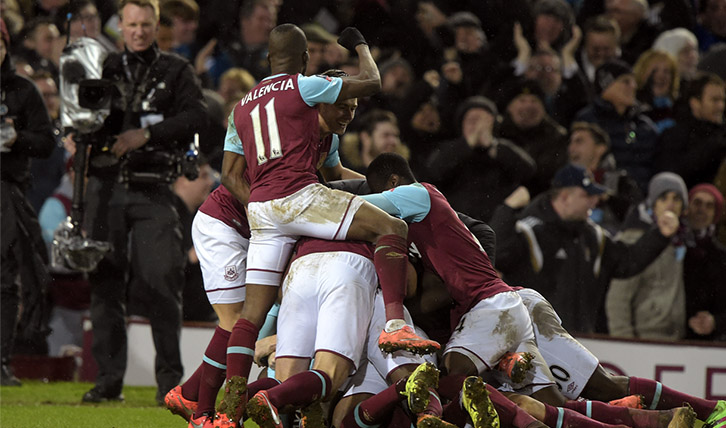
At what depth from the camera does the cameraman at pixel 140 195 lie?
779 centimetres

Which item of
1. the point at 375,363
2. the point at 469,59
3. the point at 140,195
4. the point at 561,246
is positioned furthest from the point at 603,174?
the point at 375,363

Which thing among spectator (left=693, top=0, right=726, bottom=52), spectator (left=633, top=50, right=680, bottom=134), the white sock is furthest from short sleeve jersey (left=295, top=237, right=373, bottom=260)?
spectator (left=693, top=0, right=726, bottom=52)

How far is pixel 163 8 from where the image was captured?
11.4 metres

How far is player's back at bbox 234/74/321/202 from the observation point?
590 cm

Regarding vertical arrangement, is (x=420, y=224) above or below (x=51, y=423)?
above

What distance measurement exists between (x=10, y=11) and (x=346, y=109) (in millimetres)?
7124

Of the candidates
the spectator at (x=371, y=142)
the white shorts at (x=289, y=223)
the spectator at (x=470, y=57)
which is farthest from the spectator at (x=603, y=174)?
the white shorts at (x=289, y=223)

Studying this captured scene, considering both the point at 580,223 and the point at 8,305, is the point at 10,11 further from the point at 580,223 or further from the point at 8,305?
the point at 580,223

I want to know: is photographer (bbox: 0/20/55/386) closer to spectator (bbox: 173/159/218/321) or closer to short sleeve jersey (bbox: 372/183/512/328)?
spectator (bbox: 173/159/218/321)

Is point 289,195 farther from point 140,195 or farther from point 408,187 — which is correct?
point 140,195

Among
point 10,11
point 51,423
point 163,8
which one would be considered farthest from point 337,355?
point 10,11

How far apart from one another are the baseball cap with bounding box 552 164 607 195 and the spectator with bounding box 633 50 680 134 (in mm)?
2722

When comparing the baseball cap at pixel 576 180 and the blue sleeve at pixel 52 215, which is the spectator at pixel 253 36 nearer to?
the blue sleeve at pixel 52 215

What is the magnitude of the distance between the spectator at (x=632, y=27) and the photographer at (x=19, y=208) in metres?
7.31
